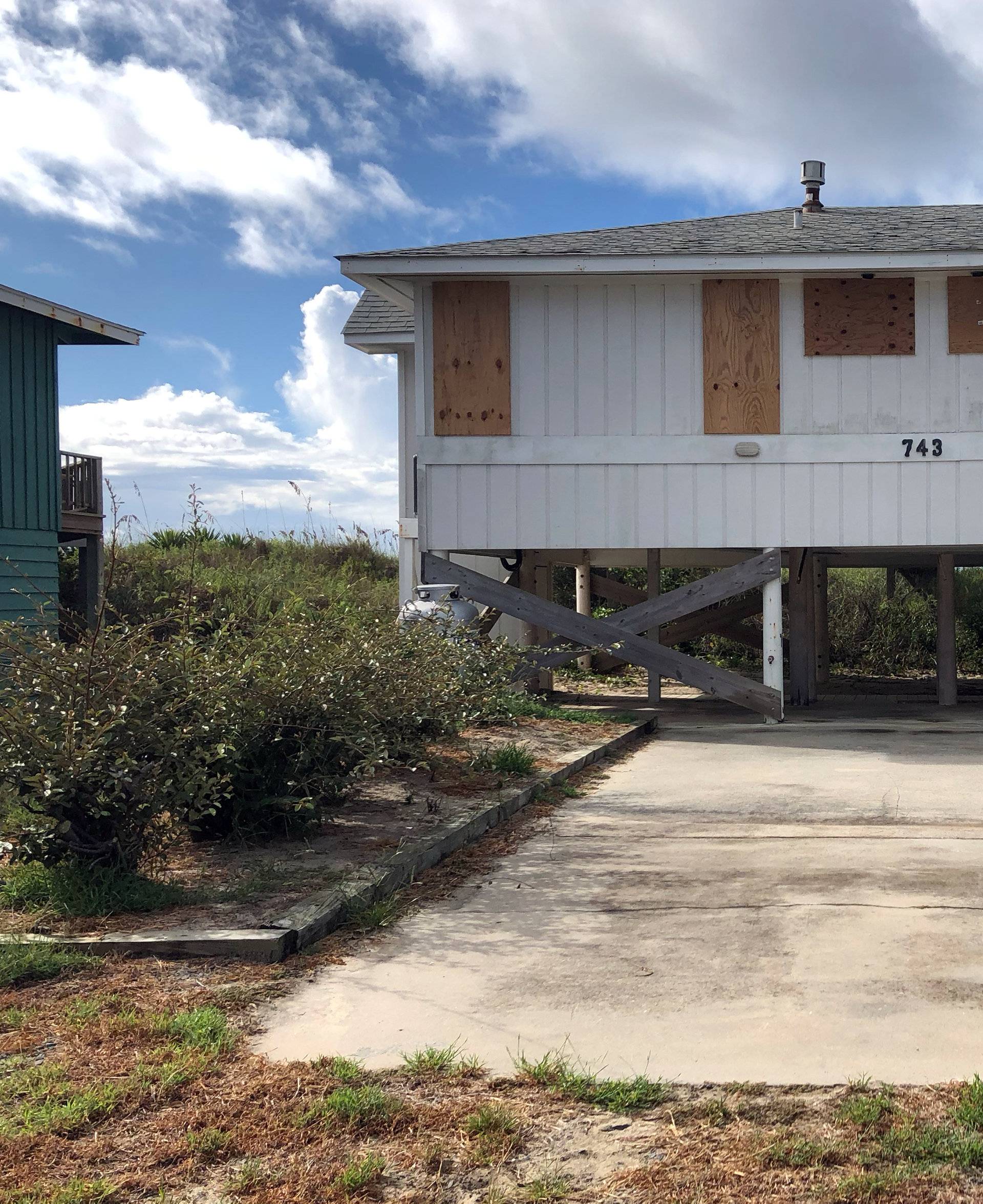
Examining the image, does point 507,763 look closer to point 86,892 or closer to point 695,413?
point 86,892

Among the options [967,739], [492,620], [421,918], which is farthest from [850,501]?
[421,918]

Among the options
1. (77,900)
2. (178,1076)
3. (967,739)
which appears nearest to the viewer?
(178,1076)

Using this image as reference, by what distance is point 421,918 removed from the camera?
518cm

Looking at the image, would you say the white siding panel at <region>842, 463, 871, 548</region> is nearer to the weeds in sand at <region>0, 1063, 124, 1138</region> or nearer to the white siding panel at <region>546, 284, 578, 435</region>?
the white siding panel at <region>546, 284, 578, 435</region>

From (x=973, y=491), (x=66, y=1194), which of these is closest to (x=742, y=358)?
(x=973, y=491)

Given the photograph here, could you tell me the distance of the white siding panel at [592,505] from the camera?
12.9m

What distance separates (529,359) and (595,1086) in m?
10.5

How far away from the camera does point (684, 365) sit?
12.8m

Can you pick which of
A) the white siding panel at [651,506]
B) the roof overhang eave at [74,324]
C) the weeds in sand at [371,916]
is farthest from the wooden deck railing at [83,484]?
the weeds in sand at [371,916]

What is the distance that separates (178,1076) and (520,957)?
155 cm

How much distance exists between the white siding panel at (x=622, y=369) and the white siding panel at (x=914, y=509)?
9.93 ft

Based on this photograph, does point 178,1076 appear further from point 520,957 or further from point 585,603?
point 585,603

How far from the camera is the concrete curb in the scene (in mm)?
4582

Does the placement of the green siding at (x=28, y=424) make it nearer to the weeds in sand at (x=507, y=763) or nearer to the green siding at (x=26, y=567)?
the green siding at (x=26, y=567)
